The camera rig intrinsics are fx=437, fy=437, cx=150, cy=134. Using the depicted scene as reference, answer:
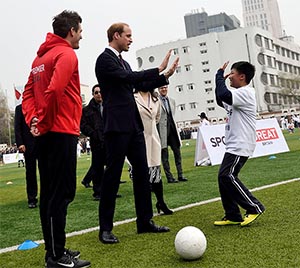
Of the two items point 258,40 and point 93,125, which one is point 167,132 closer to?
point 93,125

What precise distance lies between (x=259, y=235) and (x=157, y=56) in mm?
86757

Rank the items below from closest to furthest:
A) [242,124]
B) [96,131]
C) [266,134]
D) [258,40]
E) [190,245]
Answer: [190,245] → [242,124] → [96,131] → [266,134] → [258,40]

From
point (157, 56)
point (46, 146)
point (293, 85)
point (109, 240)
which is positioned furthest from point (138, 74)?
point (293, 85)

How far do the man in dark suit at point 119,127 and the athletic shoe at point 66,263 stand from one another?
0.79 meters

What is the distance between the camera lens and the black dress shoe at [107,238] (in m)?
4.43

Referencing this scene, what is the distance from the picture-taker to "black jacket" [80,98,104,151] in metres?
8.12

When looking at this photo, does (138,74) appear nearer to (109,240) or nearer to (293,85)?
(109,240)

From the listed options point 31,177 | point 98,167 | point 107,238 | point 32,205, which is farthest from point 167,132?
point 107,238

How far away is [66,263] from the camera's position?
3.63 metres

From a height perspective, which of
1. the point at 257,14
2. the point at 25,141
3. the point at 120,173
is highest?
the point at 257,14

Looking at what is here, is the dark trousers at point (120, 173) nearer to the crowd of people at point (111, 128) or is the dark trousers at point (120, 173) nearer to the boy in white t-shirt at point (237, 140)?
the crowd of people at point (111, 128)

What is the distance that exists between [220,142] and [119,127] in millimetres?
9037

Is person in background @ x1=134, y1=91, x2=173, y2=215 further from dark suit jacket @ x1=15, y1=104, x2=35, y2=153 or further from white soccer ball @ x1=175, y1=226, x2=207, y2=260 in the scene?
dark suit jacket @ x1=15, y1=104, x2=35, y2=153

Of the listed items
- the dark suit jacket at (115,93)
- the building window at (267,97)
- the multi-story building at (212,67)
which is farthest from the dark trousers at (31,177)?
the building window at (267,97)
